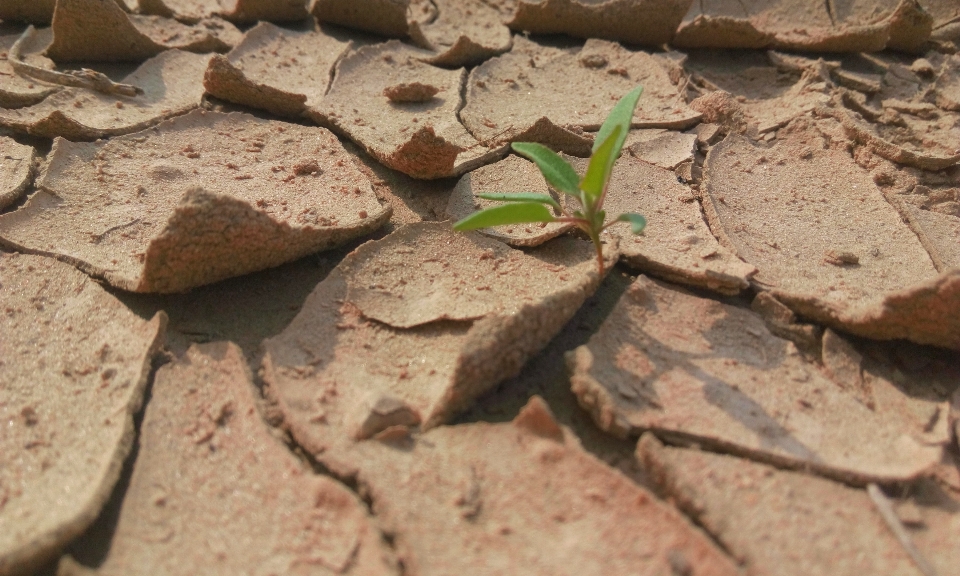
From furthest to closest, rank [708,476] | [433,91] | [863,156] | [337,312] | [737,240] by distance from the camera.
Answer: [433,91] → [863,156] → [737,240] → [337,312] → [708,476]

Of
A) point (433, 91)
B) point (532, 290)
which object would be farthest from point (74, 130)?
point (532, 290)

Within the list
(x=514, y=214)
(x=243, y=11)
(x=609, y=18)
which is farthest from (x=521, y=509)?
(x=243, y=11)

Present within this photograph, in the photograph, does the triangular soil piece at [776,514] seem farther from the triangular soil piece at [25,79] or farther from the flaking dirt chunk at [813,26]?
the triangular soil piece at [25,79]

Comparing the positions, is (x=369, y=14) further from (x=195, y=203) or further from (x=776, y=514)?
(x=776, y=514)

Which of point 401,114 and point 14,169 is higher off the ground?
point 401,114

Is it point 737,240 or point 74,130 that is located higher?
point 737,240

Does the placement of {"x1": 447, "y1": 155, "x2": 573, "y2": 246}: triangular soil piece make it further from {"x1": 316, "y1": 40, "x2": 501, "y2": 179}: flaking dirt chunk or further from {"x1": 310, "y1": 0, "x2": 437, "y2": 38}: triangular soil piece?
{"x1": 310, "y1": 0, "x2": 437, "y2": 38}: triangular soil piece

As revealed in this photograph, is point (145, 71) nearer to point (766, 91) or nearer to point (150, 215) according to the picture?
point (150, 215)
